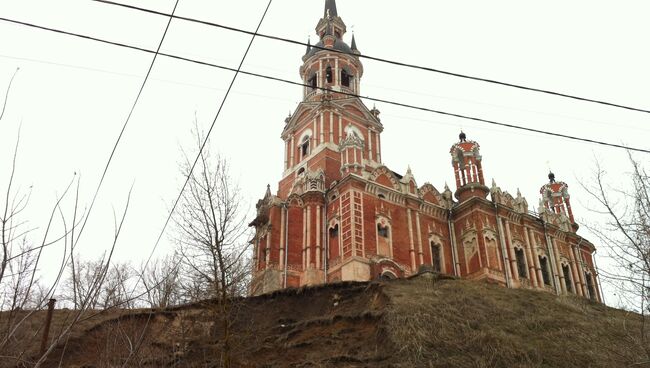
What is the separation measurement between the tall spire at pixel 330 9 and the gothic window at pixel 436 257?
23741mm

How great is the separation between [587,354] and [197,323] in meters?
15.2

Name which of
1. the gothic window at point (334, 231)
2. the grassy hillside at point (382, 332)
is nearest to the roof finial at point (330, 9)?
the gothic window at point (334, 231)

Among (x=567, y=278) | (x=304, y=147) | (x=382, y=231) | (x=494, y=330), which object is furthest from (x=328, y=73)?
(x=494, y=330)

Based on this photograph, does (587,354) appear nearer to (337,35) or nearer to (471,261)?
(471,261)

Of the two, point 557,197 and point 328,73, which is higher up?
point 328,73

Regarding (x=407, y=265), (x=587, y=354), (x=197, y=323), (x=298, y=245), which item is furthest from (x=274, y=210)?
(x=587, y=354)

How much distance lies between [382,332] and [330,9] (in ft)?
123

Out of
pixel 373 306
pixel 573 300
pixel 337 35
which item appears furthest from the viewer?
pixel 337 35

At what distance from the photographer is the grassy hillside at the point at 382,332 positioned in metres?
17.9

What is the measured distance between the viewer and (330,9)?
50.8 m

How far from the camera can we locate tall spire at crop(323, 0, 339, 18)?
4912 cm

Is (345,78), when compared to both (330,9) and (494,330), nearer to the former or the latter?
(330,9)

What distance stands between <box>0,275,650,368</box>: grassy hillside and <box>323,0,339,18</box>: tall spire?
95.4 feet

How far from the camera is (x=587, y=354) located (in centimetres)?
1841
